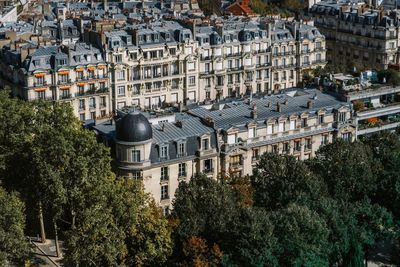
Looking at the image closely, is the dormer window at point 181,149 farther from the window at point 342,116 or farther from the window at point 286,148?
the window at point 342,116

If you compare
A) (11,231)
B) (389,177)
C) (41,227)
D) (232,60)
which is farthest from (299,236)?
(232,60)

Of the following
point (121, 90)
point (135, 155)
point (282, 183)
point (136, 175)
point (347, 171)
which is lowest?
point (136, 175)

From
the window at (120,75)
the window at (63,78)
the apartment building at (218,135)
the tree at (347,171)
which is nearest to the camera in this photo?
the tree at (347,171)

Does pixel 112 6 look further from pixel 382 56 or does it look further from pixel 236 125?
pixel 236 125

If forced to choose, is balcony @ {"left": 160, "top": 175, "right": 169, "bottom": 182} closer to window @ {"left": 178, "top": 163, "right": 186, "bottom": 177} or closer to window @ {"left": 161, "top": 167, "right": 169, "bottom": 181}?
window @ {"left": 161, "top": 167, "right": 169, "bottom": 181}

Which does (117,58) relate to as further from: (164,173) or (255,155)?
(164,173)

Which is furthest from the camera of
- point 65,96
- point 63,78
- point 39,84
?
point 65,96

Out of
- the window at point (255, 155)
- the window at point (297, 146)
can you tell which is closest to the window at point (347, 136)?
the window at point (297, 146)
